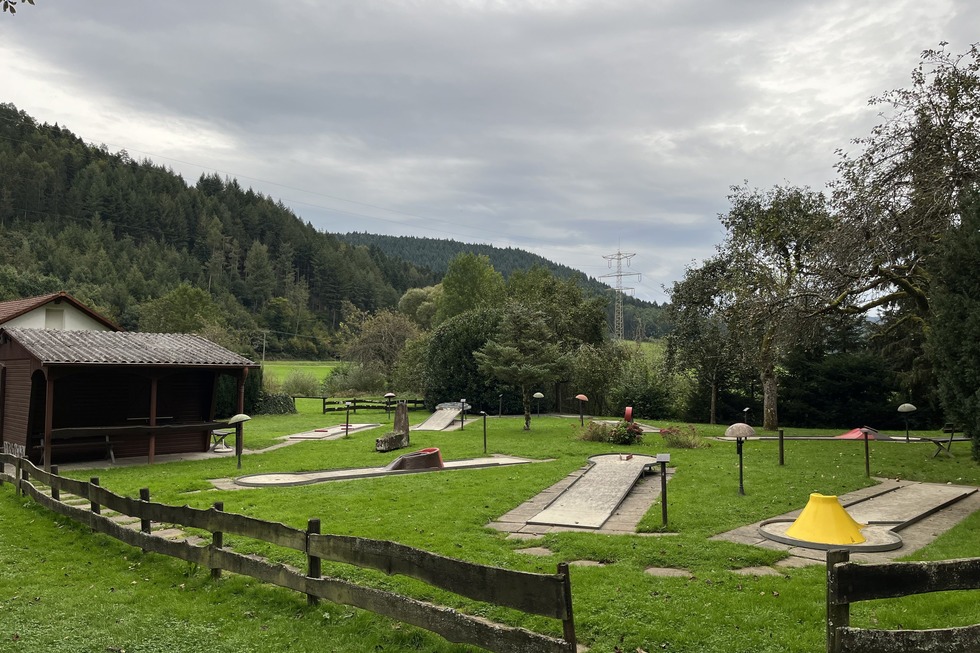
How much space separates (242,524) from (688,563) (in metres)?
4.71

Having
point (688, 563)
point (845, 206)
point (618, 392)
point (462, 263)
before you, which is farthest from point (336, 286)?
point (688, 563)

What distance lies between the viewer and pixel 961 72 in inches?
553

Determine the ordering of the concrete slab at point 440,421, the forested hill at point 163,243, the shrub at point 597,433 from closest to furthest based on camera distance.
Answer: the shrub at point 597,433 → the concrete slab at point 440,421 → the forested hill at point 163,243

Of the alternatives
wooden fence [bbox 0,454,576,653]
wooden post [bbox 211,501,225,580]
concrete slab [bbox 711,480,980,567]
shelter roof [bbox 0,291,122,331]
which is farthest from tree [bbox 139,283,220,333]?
concrete slab [bbox 711,480,980,567]

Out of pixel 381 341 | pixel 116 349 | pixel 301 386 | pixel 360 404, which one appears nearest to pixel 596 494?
pixel 116 349

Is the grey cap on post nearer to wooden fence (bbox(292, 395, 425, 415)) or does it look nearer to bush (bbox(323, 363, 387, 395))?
wooden fence (bbox(292, 395, 425, 415))

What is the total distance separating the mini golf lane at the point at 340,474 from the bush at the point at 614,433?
4.30m

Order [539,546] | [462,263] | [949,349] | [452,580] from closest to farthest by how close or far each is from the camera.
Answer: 1. [452,580]
2. [539,546]
3. [949,349]
4. [462,263]

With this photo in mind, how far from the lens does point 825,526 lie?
8.02 meters

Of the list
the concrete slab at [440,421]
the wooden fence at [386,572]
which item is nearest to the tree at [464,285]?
the concrete slab at [440,421]

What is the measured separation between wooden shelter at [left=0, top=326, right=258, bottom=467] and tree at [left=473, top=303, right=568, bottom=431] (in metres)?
9.28

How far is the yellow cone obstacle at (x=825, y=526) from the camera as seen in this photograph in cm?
795

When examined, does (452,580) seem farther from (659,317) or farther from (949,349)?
(659,317)

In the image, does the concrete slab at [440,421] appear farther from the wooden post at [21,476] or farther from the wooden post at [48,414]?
the wooden post at [21,476]
